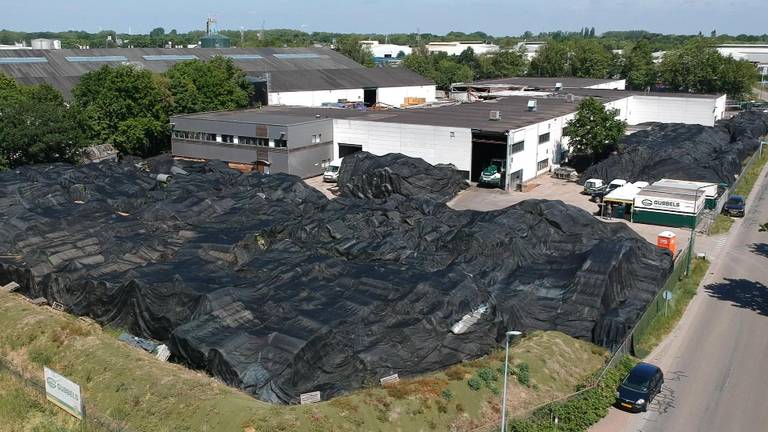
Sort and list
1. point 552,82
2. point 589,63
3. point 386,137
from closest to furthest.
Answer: point 386,137 < point 552,82 < point 589,63

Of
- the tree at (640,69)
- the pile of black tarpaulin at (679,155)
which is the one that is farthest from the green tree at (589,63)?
the pile of black tarpaulin at (679,155)

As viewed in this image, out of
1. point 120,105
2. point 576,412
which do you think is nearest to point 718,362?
point 576,412

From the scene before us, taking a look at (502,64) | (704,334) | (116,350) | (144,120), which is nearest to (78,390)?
(116,350)

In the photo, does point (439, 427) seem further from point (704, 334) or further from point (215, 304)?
point (704, 334)

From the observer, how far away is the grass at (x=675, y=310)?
23.0m

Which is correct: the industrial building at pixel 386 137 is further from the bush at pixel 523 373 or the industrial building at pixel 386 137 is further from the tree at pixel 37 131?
the bush at pixel 523 373

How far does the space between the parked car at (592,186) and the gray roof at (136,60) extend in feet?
131

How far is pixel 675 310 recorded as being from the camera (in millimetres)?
25766

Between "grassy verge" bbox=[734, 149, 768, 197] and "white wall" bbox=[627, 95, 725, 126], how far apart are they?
26.5ft

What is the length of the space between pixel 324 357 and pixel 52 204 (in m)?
22.9

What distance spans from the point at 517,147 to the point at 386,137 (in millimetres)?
9187

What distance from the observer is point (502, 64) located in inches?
4419

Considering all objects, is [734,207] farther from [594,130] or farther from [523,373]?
[523,373]

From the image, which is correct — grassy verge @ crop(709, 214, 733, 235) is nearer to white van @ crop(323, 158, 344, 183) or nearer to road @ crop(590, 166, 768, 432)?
road @ crop(590, 166, 768, 432)
